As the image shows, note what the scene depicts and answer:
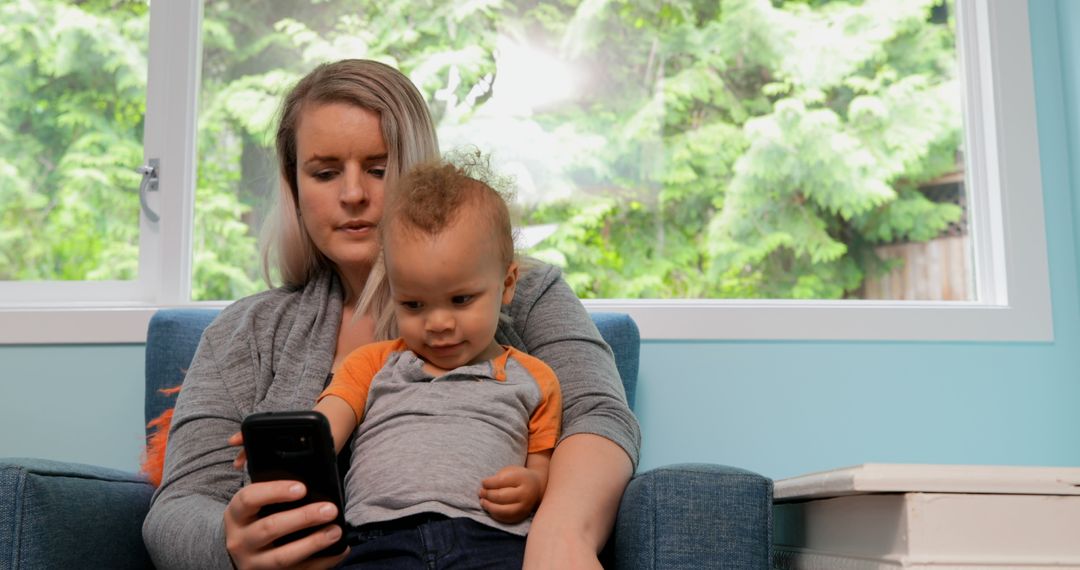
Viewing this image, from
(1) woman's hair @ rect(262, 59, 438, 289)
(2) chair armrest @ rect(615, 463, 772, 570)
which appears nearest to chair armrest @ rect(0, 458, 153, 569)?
(1) woman's hair @ rect(262, 59, 438, 289)

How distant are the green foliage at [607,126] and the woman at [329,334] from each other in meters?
0.77

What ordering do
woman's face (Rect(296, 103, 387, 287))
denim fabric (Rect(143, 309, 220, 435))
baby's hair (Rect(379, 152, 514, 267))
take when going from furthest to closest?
1. denim fabric (Rect(143, 309, 220, 435))
2. woman's face (Rect(296, 103, 387, 287))
3. baby's hair (Rect(379, 152, 514, 267))

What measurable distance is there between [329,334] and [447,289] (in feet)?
1.15

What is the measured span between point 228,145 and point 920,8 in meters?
1.69

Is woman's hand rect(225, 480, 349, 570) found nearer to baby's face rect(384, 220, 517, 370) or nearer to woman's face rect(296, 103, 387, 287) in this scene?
baby's face rect(384, 220, 517, 370)

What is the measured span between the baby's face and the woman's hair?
0.25 metres

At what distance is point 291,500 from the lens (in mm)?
1120

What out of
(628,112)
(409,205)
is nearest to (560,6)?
(628,112)

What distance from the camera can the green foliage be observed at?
2.37m

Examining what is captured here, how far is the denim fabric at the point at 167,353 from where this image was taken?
1.82 metres

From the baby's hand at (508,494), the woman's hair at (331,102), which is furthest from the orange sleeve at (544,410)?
the woman's hair at (331,102)

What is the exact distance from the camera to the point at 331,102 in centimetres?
157

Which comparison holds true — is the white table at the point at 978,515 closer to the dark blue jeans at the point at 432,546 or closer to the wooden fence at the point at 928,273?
the dark blue jeans at the point at 432,546

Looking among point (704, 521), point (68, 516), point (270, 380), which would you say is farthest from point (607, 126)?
point (68, 516)
